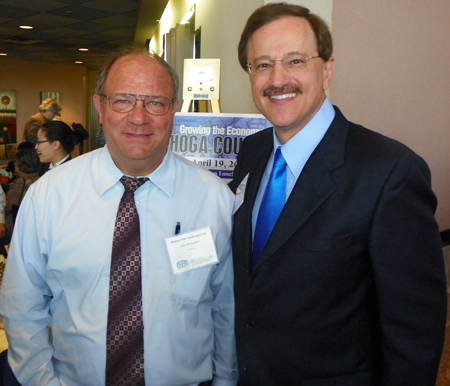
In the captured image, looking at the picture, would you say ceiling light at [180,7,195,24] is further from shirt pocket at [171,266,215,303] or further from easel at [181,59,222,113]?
shirt pocket at [171,266,215,303]

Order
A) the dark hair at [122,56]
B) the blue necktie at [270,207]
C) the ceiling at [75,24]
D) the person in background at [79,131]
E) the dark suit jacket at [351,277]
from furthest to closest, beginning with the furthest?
1. the ceiling at [75,24]
2. the person in background at [79,131]
3. the dark hair at [122,56]
4. the blue necktie at [270,207]
5. the dark suit jacket at [351,277]

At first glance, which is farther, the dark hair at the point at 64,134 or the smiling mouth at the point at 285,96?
the dark hair at the point at 64,134

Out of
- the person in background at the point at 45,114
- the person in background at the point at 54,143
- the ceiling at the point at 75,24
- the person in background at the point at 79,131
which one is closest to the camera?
the person in background at the point at 54,143

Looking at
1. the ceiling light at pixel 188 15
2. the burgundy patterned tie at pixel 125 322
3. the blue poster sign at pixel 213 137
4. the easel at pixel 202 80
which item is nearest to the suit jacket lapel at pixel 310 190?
the burgundy patterned tie at pixel 125 322

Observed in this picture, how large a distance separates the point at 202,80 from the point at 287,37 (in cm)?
109

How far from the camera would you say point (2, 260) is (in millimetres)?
3986

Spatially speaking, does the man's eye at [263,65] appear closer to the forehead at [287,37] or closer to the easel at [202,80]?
the forehead at [287,37]

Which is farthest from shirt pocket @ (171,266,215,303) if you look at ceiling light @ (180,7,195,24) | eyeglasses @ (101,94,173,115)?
ceiling light @ (180,7,195,24)

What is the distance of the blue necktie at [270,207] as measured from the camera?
140cm

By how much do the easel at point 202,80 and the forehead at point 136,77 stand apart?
0.94 m

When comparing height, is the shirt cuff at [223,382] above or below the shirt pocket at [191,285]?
below

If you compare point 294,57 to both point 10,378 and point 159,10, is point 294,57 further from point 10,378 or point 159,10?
point 159,10

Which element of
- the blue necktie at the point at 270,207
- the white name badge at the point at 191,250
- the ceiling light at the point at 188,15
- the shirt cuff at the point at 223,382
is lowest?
the shirt cuff at the point at 223,382

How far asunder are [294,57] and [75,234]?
36.0 inches
